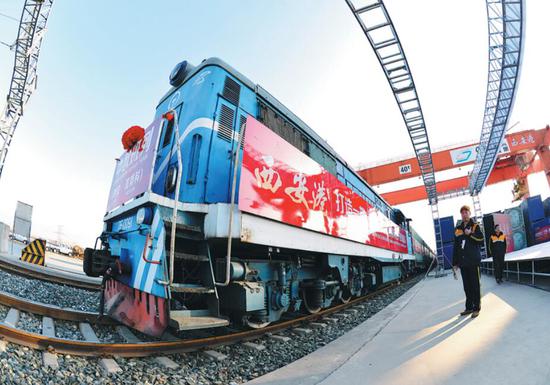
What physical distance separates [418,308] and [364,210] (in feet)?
8.21

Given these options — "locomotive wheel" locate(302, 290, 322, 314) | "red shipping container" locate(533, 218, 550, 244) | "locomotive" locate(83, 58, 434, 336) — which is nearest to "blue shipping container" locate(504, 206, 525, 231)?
"red shipping container" locate(533, 218, 550, 244)

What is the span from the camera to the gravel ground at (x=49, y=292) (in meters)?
4.33

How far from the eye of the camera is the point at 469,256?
12.9 feet

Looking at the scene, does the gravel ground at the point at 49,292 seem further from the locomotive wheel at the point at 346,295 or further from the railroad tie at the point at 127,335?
the locomotive wheel at the point at 346,295

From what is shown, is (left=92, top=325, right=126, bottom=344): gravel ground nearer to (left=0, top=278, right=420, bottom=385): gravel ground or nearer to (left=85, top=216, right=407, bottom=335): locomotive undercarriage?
(left=85, top=216, right=407, bottom=335): locomotive undercarriage

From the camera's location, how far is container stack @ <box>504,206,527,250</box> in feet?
43.2

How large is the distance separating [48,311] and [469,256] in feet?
17.7

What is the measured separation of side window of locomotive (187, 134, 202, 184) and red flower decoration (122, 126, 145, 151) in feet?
2.41

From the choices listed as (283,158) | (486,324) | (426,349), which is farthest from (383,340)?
(283,158)

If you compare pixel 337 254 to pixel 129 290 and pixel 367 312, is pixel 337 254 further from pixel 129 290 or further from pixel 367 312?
pixel 129 290

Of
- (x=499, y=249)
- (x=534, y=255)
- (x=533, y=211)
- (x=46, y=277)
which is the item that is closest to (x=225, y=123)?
(x=46, y=277)

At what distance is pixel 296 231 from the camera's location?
12.5 feet

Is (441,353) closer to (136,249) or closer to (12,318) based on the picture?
(136,249)

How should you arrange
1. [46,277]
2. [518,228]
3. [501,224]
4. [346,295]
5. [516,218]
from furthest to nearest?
[516,218] → [518,228] → [501,224] → [346,295] → [46,277]
